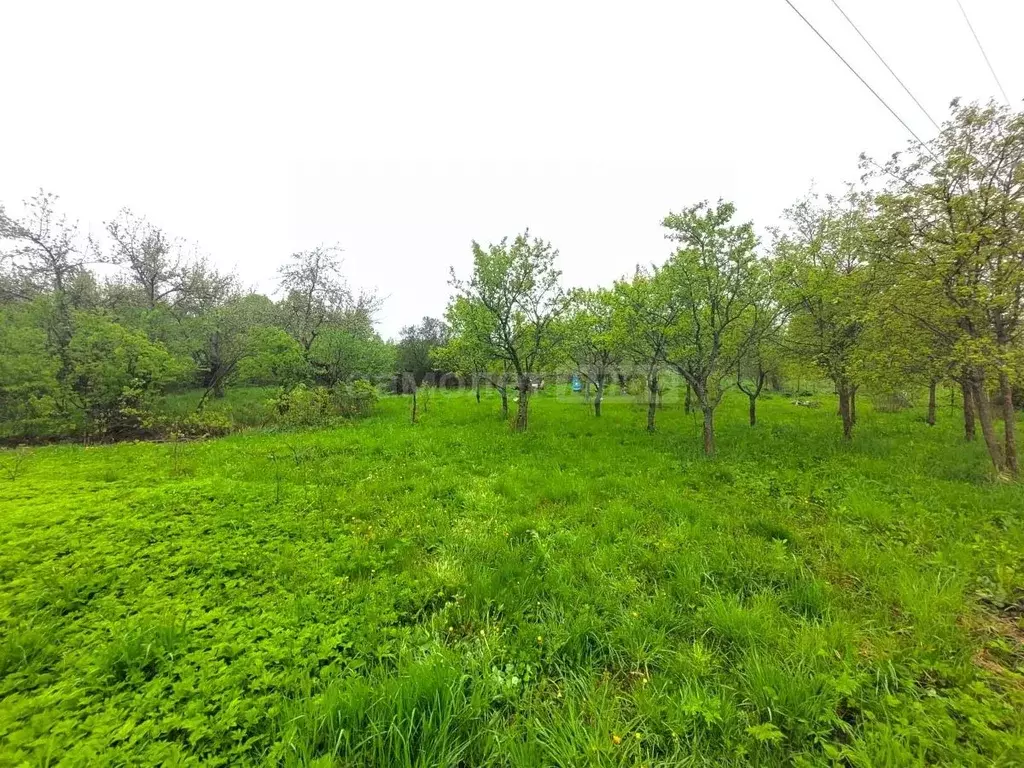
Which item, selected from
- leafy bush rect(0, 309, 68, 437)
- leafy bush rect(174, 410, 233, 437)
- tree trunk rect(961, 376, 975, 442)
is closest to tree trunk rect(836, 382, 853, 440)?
tree trunk rect(961, 376, 975, 442)

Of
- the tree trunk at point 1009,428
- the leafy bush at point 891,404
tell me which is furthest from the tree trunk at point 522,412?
the leafy bush at point 891,404

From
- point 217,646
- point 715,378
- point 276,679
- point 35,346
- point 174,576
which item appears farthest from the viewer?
point 35,346

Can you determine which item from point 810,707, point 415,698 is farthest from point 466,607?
point 810,707

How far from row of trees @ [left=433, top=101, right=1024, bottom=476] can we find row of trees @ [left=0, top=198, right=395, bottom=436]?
11576 mm

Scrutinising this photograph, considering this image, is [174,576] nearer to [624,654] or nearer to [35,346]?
[624,654]

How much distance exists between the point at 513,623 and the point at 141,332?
22.0 metres

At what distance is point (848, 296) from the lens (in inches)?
429

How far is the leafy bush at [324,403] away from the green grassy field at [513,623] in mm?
9099

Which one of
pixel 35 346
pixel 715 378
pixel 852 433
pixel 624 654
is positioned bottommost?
pixel 624 654

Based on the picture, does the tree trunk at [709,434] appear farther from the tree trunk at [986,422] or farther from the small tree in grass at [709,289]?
the tree trunk at [986,422]

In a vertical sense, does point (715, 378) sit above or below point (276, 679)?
above

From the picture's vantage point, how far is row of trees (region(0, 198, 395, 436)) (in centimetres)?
1431

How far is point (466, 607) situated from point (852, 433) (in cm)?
1624

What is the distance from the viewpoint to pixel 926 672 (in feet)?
9.35
